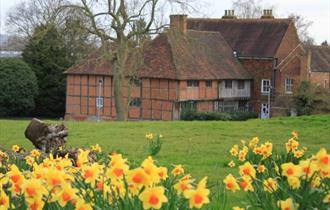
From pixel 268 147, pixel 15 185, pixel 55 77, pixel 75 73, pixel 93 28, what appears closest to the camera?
pixel 15 185

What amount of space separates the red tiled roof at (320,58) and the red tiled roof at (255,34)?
13.3 ft

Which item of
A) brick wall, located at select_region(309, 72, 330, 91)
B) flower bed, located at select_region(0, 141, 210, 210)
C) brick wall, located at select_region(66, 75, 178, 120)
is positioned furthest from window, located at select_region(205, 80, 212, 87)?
flower bed, located at select_region(0, 141, 210, 210)

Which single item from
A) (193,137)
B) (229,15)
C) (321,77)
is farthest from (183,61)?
(193,137)

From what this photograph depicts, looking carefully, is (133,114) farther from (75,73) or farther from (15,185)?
(15,185)

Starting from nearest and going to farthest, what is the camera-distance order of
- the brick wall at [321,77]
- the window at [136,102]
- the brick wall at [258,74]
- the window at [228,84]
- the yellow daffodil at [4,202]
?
the yellow daffodil at [4,202] → the window at [136,102] → the window at [228,84] → the brick wall at [258,74] → the brick wall at [321,77]

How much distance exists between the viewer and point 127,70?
44.1m

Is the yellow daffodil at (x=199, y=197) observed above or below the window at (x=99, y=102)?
below

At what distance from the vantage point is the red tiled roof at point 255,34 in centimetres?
5334

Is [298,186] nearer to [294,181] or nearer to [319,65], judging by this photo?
[294,181]

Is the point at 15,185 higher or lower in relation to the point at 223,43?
lower

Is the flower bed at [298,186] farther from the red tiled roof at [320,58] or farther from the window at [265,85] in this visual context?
the red tiled roof at [320,58]

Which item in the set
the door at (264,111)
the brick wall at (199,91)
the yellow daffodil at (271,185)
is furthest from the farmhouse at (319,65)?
the yellow daffodil at (271,185)

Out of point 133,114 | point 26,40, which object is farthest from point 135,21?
point 26,40

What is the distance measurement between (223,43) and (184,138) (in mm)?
37700
